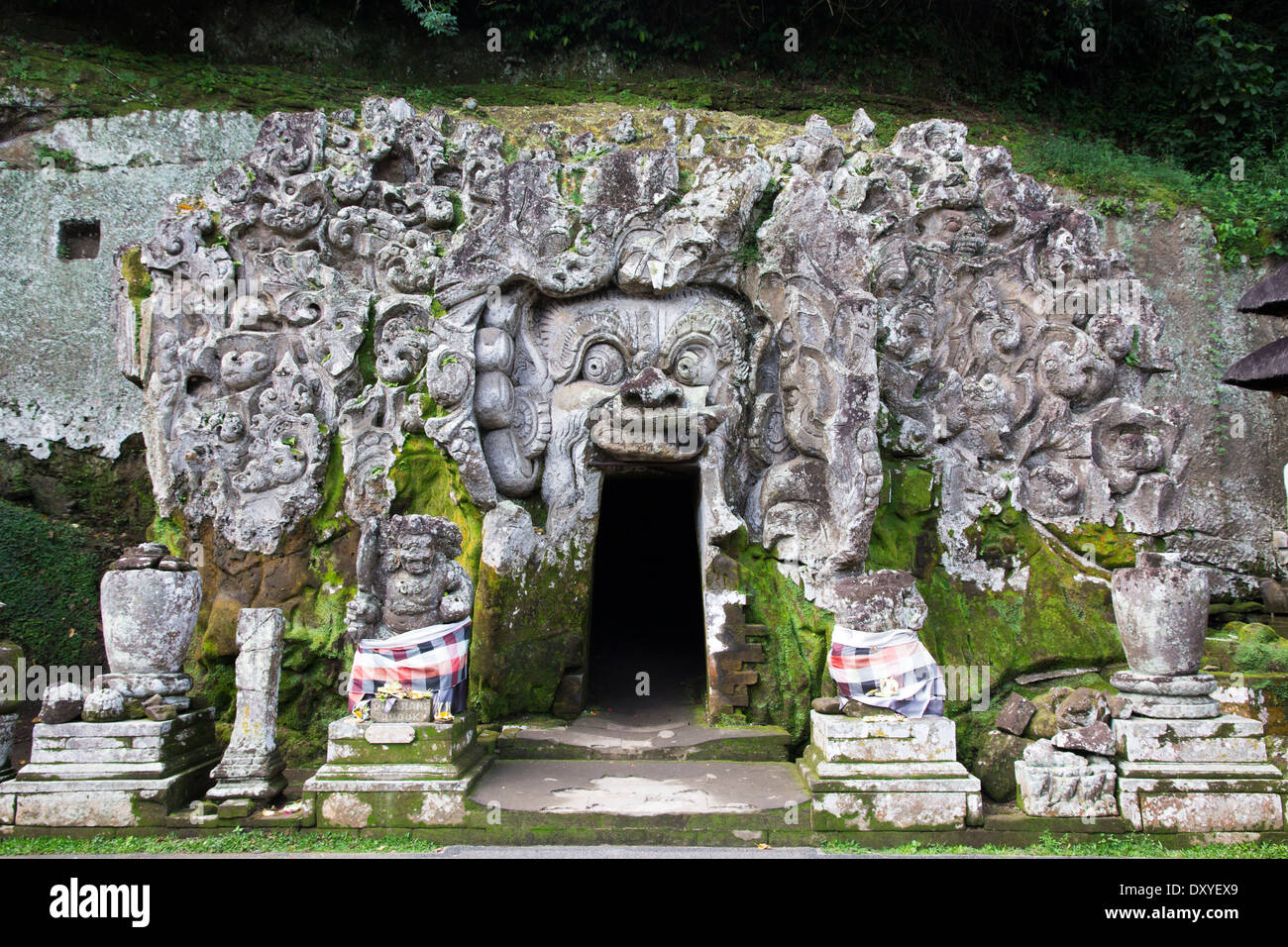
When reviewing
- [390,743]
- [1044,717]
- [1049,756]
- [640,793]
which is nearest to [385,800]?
[390,743]

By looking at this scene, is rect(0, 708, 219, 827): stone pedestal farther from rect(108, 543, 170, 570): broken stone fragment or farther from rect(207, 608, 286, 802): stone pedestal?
rect(108, 543, 170, 570): broken stone fragment

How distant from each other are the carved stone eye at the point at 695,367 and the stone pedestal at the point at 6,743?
19.5 ft

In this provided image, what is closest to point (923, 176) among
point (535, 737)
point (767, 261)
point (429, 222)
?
point (767, 261)

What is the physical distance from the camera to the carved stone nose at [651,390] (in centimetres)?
820

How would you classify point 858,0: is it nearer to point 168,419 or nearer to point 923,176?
point 923,176

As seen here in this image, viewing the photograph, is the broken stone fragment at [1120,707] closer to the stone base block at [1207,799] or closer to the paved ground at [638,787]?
the stone base block at [1207,799]

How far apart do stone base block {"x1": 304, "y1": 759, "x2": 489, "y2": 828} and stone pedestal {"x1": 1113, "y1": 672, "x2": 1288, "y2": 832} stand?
171 inches

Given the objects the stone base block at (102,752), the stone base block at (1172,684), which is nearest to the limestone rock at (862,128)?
the stone base block at (1172,684)

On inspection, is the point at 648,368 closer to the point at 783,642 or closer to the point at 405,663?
the point at 783,642

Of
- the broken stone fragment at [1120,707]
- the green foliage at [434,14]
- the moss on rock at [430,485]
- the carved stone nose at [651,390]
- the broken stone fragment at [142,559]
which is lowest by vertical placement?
the broken stone fragment at [1120,707]

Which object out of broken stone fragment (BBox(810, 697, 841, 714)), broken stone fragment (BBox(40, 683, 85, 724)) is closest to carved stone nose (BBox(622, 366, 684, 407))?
broken stone fragment (BBox(810, 697, 841, 714))

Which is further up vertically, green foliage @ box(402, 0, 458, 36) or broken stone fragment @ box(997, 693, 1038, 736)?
green foliage @ box(402, 0, 458, 36)

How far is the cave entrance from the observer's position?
443 inches

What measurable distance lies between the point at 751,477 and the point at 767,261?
204 cm
